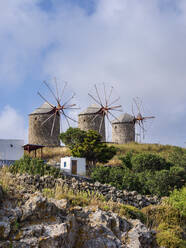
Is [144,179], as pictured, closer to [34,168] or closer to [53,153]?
[34,168]

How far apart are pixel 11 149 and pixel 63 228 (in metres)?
21.3

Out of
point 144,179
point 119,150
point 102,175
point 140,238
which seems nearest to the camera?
point 140,238

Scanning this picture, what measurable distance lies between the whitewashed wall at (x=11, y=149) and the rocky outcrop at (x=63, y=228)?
19.6 m

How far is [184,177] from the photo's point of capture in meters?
23.7

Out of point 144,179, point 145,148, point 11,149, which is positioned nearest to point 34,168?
point 144,179

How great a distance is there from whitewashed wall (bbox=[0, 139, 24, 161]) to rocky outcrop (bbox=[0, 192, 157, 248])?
19.6m

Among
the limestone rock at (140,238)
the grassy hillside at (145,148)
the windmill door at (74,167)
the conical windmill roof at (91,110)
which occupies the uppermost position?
the conical windmill roof at (91,110)

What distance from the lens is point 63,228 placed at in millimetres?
6809

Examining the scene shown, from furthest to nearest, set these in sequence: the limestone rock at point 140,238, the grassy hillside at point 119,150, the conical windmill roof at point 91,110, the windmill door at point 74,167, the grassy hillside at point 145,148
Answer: the conical windmill roof at point 91,110 < the grassy hillside at point 145,148 < the grassy hillside at point 119,150 < the windmill door at point 74,167 < the limestone rock at point 140,238

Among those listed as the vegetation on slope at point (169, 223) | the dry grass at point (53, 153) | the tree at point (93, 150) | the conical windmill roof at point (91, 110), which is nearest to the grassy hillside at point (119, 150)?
the dry grass at point (53, 153)

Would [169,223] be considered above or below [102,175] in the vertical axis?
below

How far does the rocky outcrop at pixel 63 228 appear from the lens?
6500mm

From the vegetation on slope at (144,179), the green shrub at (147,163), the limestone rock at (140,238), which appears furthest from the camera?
the green shrub at (147,163)

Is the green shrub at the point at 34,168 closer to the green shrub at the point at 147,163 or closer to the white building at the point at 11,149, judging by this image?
the white building at the point at 11,149
